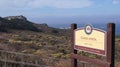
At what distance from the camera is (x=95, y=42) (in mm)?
11219

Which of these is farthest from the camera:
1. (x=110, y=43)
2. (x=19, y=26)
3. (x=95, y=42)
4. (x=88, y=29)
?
(x=19, y=26)

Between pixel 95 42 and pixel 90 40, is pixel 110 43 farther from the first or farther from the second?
pixel 90 40

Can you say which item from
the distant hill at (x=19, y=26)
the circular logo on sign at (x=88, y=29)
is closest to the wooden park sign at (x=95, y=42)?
the circular logo on sign at (x=88, y=29)

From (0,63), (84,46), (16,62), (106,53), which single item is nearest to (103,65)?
(106,53)

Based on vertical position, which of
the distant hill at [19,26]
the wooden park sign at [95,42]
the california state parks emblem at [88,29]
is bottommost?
the distant hill at [19,26]

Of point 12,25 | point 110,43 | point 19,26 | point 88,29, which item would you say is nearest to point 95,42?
point 88,29

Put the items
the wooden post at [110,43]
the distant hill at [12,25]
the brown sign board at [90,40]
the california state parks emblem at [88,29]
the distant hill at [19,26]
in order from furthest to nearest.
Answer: the distant hill at [19,26] < the distant hill at [12,25] < the california state parks emblem at [88,29] < the brown sign board at [90,40] < the wooden post at [110,43]

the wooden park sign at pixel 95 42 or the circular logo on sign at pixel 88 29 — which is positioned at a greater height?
the circular logo on sign at pixel 88 29

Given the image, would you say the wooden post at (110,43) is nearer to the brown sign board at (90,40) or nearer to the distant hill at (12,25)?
the brown sign board at (90,40)

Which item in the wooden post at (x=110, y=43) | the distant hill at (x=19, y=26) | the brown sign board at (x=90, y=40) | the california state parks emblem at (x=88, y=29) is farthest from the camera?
the distant hill at (x=19, y=26)

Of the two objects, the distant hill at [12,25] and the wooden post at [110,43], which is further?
the distant hill at [12,25]

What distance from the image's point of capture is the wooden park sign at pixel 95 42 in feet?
34.8

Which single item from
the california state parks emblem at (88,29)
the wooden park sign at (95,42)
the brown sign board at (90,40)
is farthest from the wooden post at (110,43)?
the california state parks emblem at (88,29)

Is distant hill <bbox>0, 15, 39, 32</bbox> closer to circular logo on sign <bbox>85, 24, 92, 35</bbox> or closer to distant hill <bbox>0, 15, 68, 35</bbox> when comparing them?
distant hill <bbox>0, 15, 68, 35</bbox>
